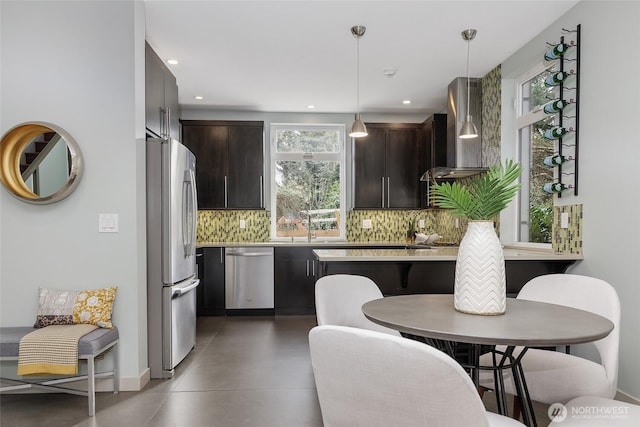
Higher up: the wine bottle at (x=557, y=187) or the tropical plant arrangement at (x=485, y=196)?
the wine bottle at (x=557, y=187)

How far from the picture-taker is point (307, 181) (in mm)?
5887

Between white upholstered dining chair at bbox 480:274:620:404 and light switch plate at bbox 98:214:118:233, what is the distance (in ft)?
7.99

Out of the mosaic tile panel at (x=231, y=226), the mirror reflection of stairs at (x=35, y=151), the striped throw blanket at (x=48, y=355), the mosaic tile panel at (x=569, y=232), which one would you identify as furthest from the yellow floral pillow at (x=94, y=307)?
the mosaic tile panel at (x=569, y=232)

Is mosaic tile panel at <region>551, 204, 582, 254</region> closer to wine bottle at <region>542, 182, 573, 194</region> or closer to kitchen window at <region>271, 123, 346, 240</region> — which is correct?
wine bottle at <region>542, 182, 573, 194</region>

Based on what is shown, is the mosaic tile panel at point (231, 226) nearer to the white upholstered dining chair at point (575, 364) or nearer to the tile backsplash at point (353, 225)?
the tile backsplash at point (353, 225)

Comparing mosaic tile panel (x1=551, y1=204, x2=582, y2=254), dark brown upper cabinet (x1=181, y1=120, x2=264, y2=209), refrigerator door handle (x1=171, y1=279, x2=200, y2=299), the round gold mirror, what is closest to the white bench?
refrigerator door handle (x1=171, y1=279, x2=200, y2=299)

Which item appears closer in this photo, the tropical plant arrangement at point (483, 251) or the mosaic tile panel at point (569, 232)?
the tropical plant arrangement at point (483, 251)

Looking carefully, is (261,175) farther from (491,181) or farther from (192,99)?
(491,181)

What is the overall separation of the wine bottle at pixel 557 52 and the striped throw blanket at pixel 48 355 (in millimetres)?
3843

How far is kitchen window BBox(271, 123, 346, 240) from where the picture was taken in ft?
19.2

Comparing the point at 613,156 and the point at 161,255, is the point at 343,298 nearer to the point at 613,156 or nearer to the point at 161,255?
the point at 161,255

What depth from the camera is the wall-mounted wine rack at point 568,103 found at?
300 centimetres

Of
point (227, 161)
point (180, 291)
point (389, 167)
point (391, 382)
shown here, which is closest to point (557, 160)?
point (389, 167)
